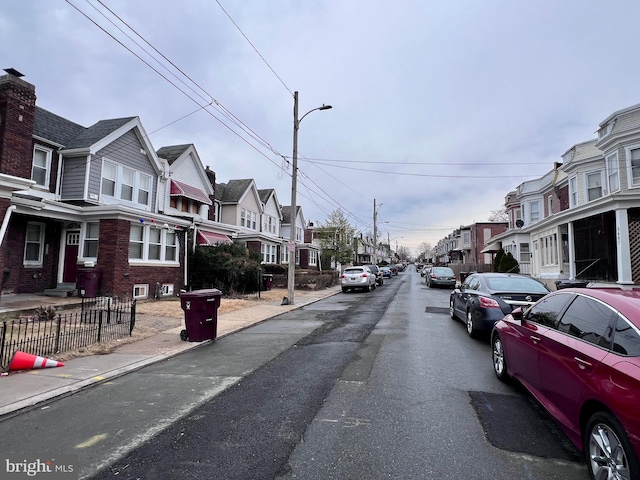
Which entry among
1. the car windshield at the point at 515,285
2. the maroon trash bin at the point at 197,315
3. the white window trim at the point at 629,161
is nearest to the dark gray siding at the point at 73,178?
the maroon trash bin at the point at 197,315

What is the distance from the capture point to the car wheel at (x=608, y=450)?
8.14 feet

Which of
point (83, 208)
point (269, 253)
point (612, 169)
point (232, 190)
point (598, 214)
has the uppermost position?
point (232, 190)

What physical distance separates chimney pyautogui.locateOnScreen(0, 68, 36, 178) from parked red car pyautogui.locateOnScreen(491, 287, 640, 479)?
14766mm

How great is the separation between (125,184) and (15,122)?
5219mm

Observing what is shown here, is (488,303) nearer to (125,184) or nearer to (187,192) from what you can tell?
(125,184)

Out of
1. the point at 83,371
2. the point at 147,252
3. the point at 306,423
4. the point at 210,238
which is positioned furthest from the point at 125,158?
the point at 306,423

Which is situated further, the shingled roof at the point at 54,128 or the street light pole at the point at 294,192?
the street light pole at the point at 294,192

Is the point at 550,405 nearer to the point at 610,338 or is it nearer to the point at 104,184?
the point at 610,338

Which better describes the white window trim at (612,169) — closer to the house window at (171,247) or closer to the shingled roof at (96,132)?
the house window at (171,247)

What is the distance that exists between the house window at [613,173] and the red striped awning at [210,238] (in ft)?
66.1

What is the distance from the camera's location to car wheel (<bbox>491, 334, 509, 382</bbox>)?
5.44m

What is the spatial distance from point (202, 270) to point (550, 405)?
681 inches

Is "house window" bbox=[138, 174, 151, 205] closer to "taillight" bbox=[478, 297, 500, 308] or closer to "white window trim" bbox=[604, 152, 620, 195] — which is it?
"taillight" bbox=[478, 297, 500, 308]

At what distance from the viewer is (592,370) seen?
9.86 ft
